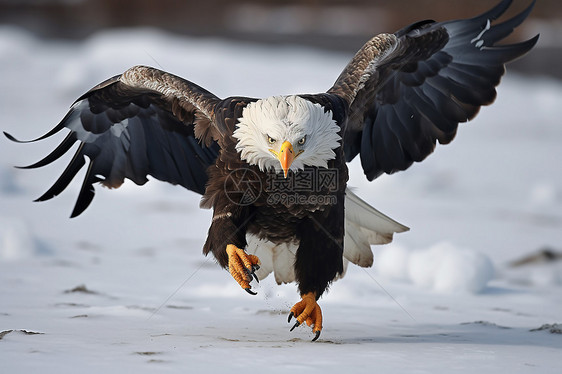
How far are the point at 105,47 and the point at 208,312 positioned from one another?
373 inches

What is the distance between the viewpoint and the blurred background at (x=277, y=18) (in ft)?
54.3

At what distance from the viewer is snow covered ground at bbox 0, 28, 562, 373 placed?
10.6ft

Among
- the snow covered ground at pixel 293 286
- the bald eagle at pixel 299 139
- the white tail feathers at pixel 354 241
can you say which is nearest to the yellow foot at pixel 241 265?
the bald eagle at pixel 299 139

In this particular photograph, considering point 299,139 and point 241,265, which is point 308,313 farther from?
point 299,139

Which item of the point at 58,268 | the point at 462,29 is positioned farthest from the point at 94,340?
the point at 462,29

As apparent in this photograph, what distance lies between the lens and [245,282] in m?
3.76

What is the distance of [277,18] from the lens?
2148 centimetres

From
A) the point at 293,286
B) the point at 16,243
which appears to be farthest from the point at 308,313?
the point at 16,243

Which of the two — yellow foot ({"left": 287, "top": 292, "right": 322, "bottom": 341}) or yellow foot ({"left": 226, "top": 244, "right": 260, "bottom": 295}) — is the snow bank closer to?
yellow foot ({"left": 226, "top": 244, "right": 260, "bottom": 295})

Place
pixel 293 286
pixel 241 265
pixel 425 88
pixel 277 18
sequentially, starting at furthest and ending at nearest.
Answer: pixel 277 18 → pixel 293 286 → pixel 425 88 → pixel 241 265

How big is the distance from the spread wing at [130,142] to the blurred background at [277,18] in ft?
34.3

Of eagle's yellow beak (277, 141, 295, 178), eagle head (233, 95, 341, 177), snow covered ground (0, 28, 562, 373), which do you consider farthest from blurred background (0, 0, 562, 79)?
eagle's yellow beak (277, 141, 295, 178)

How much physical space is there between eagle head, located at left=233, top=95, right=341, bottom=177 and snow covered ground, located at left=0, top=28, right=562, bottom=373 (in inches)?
31.7

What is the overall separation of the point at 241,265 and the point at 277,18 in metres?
18.3
